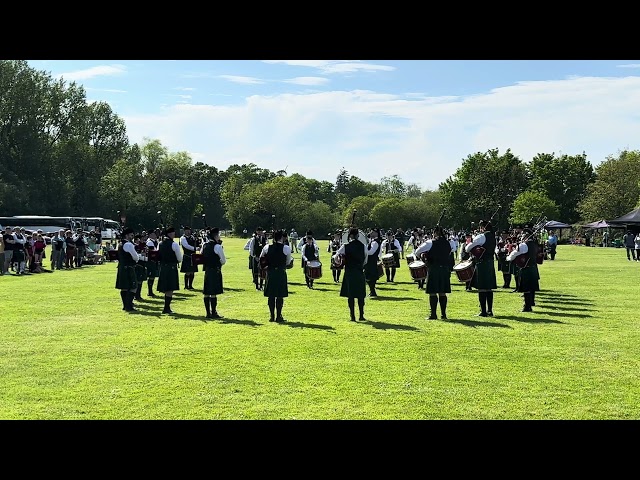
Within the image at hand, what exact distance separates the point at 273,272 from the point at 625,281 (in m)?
15.0

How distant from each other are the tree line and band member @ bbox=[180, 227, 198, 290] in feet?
127

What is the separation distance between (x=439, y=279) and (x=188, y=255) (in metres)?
8.89

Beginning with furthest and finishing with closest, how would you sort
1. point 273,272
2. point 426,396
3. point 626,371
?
point 273,272 → point 626,371 → point 426,396

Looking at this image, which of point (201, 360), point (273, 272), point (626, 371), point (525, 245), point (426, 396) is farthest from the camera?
point (525, 245)

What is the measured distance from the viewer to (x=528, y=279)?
1533 centimetres

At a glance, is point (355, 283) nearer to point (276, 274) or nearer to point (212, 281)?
point (276, 274)

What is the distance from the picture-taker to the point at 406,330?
12.6 meters

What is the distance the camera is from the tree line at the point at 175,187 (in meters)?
66.1

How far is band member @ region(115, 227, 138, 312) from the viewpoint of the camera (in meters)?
15.4

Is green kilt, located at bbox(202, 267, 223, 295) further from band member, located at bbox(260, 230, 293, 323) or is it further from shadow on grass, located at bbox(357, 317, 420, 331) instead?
shadow on grass, located at bbox(357, 317, 420, 331)

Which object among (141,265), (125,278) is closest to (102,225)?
(141,265)
